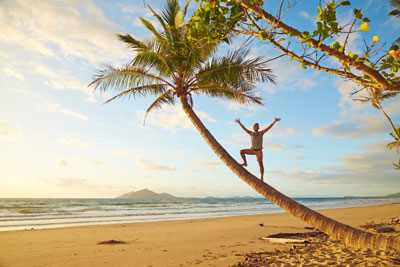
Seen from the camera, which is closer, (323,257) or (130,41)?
(323,257)

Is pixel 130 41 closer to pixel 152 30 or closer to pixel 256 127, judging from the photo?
pixel 152 30

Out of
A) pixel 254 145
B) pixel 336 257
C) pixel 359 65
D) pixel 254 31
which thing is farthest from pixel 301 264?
pixel 254 31

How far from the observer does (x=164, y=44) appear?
788 cm


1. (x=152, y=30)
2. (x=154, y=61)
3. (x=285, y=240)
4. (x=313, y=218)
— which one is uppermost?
(x=152, y=30)

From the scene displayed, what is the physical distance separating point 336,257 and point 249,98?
4.87m

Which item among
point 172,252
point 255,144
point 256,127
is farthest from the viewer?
point 172,252

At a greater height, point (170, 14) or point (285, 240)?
point (170, 14)

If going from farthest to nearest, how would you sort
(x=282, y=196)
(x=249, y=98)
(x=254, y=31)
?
1. (x=249, y=98)
2. (x=282, y=196)
3. (x=254, y=31)

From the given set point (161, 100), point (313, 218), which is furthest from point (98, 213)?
point (313, 218)

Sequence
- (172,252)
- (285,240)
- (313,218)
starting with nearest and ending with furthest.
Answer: (313,218), (172,252), (285,240)

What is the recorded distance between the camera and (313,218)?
12.0ft

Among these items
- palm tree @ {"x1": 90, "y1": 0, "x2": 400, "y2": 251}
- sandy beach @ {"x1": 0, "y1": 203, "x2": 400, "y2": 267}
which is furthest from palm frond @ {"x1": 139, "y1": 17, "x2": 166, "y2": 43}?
sandy beach @ {"x1": 0, "y1": 203, "x2": 400, "y2": 267}

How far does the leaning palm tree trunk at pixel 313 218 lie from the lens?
302 cm

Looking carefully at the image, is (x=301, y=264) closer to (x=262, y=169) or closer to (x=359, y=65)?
(x=262, y=169)
